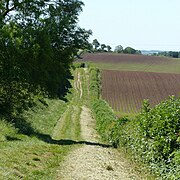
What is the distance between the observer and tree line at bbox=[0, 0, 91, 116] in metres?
24.2

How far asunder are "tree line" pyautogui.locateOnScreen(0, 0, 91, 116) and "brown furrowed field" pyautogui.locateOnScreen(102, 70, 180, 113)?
30684mm

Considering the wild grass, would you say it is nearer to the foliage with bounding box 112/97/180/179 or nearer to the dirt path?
the dirt path

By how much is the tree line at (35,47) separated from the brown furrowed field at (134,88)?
3068 centimetres

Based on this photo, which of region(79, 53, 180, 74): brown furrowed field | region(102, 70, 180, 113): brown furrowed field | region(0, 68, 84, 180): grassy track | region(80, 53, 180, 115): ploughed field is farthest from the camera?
region(79, 53, 180, 74): brown furrowed field

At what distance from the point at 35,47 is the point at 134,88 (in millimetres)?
48825

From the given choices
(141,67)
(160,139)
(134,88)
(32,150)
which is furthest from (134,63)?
(160,139)

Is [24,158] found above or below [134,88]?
above

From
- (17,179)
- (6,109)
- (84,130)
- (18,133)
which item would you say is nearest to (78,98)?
(84,130)

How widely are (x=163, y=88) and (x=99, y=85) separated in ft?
43.2

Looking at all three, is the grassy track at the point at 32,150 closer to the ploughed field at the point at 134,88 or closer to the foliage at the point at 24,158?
the foliage at the point at 24,158

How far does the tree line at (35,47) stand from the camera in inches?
953

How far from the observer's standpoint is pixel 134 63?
4670 inches

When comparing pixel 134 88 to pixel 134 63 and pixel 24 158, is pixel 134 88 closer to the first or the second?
pixel 134 63

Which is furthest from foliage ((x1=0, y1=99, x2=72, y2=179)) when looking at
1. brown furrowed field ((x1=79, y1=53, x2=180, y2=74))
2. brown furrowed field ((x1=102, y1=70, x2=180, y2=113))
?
brown furrowed field ((x1=79, y1=53, x2=180, y2=74))
